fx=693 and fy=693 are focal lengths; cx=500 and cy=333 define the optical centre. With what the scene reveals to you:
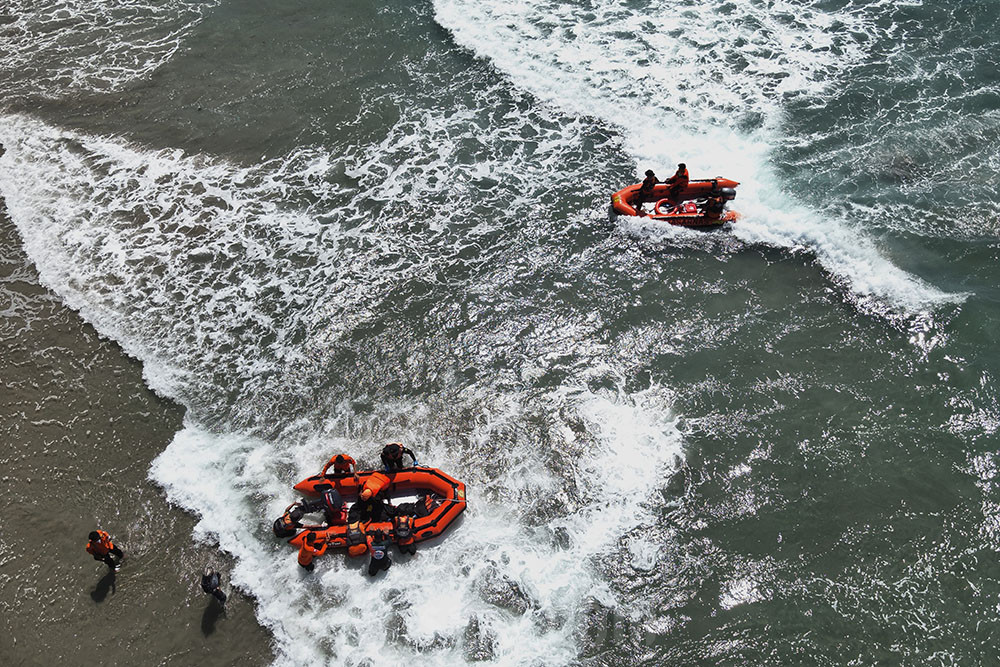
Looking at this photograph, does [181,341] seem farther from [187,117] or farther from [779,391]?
[779,391]

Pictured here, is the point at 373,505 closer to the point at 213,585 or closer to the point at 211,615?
the point at 213,585

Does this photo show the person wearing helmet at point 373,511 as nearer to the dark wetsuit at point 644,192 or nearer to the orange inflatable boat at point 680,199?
the orange inflatable boat at point 680,199

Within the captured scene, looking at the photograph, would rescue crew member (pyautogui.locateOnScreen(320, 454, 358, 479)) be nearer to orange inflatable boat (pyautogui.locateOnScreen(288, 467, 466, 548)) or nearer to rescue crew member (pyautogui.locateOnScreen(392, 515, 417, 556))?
orange inflatable boat (pyautogui.locateOnScreen(288, 467, 466, 548))

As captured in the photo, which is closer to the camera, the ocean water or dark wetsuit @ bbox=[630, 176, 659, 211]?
the ocean water

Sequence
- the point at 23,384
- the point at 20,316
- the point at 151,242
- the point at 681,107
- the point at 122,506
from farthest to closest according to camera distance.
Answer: the point at 681,107
the point at 151,242
the point at 20,316
the point at 23,384
the point at 122,506

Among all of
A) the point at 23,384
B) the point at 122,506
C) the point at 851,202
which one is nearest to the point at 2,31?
the point at 23,384

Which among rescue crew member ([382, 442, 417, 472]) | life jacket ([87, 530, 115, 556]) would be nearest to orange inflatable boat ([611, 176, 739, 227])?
rescue crew member ([382, 442, 417, 472])

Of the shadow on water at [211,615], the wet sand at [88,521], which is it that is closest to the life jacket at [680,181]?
the wet sand at [88,521]
